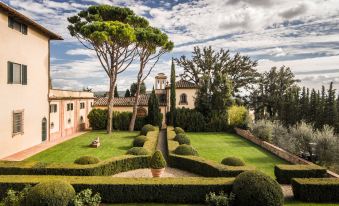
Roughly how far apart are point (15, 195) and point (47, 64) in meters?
16.1

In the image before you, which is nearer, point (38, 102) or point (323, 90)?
point (38, 102)

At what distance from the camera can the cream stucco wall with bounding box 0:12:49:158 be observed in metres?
17.6

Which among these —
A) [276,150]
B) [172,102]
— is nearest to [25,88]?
[276,150]

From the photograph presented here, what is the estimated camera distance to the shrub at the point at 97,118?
3534cm

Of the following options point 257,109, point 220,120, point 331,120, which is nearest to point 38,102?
point 220,120

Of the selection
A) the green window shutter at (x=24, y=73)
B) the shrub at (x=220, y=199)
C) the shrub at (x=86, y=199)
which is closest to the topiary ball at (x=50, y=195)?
the shrub at (x=86, y=199)

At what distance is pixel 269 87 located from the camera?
49781 mm

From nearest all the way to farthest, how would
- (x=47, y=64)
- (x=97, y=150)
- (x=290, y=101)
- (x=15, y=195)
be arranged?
(x=15, y=195) < (x=97, y=150) < (x=47, y=64) < (x=290, y=101)

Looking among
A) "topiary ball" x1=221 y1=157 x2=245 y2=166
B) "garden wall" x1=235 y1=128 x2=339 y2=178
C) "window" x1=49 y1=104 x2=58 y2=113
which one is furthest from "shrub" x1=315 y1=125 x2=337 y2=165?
"window" x1=49 y1=104 x2=58 y2=113

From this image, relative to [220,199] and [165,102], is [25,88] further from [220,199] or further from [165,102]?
[165,102]

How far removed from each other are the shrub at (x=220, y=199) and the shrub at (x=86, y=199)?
3.98m

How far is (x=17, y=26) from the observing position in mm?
19250

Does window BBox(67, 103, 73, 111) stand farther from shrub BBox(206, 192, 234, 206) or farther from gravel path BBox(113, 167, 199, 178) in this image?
shrub BBox(206, 192, 234, 206)

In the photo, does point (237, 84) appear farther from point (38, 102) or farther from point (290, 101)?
point (38, 102)
